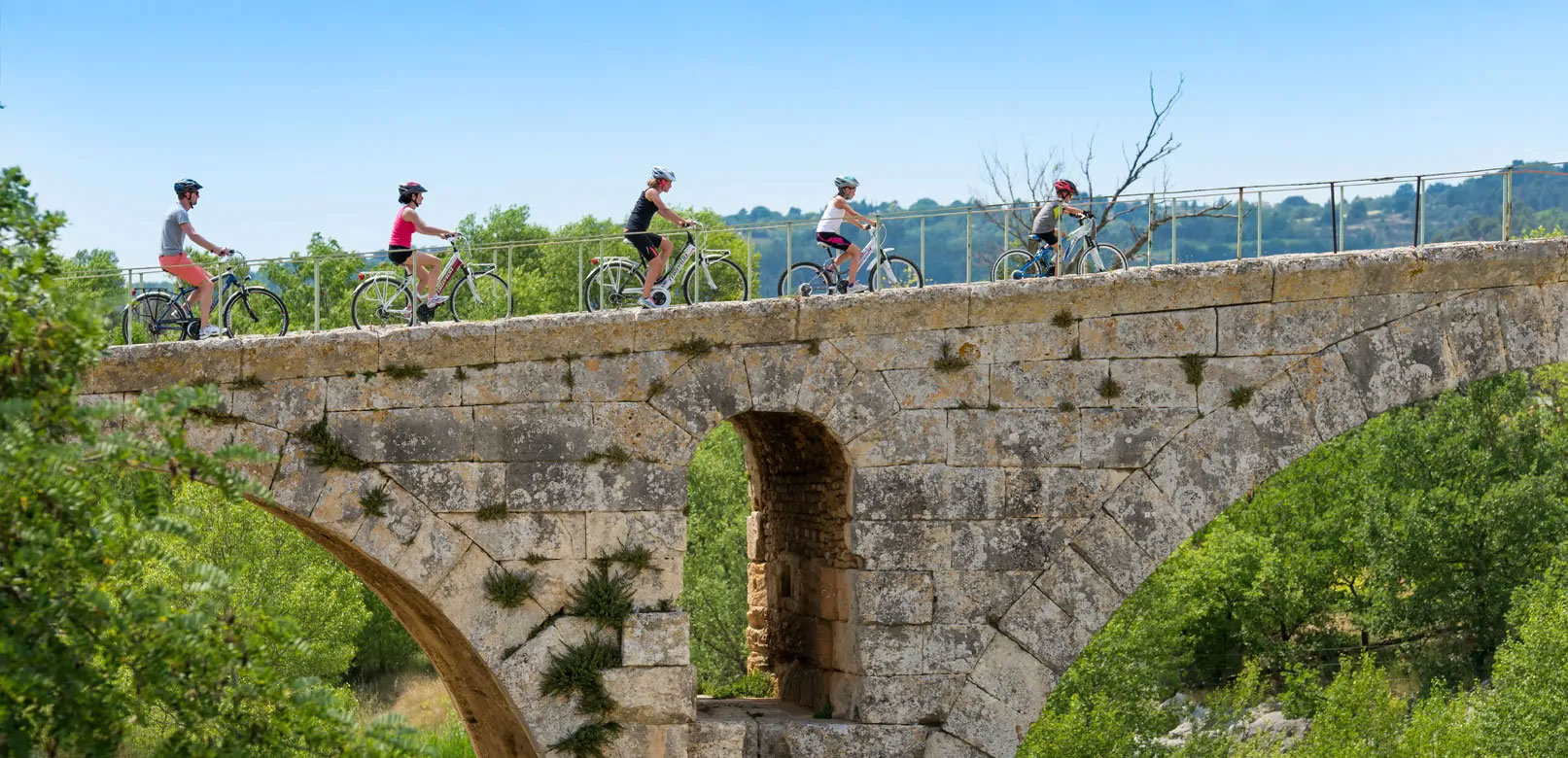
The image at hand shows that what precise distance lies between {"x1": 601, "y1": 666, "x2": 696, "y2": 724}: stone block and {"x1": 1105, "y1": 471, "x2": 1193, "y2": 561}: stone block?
10.3 feet

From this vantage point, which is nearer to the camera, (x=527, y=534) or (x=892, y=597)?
(x=527, y=534)

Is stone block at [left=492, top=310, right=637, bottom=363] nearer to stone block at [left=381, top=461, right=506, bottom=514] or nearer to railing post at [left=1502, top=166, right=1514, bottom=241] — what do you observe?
stone block at [left=381, top=461, right=506, bottom=514]

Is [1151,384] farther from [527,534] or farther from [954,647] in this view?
[527,534]

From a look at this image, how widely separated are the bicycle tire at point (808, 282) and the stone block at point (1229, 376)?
2.67 metres

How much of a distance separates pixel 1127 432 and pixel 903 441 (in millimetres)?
1575

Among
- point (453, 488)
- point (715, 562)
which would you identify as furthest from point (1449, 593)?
point (453, 488)

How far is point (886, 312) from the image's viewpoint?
37.1 ft

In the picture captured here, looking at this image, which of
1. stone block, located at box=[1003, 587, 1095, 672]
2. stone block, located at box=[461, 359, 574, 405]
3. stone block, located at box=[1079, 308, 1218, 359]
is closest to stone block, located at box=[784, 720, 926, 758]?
stone block, located at box=[1003, 587, 1095, 672]

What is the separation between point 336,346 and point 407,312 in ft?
4.00

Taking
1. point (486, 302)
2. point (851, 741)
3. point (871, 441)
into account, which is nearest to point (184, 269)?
point (871, 441)

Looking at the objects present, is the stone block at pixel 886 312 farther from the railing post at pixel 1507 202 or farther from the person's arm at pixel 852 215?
the railing post at pixel 1507 202

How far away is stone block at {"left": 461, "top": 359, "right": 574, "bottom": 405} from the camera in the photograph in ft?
35.1

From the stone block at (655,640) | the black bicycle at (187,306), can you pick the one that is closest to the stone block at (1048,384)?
the stone block at (655,640)

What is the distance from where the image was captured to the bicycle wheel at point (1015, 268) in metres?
12.4
